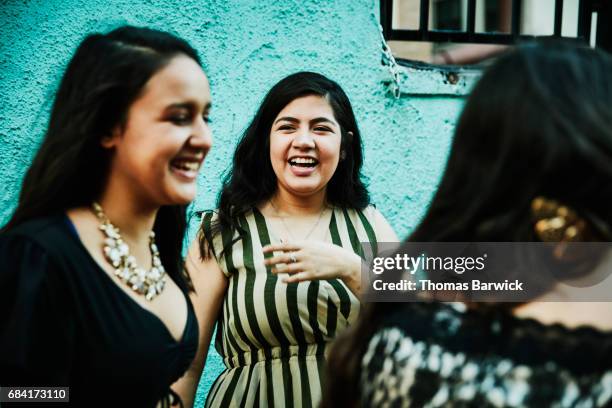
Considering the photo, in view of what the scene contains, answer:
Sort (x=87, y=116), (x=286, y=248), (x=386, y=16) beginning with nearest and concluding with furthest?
(x=87, y=116) → (x=286, y=248) → (x=386, y=16)

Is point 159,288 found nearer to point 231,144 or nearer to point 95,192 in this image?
point 95,192

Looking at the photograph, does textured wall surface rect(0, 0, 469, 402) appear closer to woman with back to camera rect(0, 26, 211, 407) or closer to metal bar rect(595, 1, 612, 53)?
metal bar rect(595, 1, 612, 53)

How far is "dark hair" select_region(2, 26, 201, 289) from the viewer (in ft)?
5.07

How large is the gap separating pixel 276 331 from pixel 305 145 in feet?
2.14

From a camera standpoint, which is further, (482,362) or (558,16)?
(558,16)

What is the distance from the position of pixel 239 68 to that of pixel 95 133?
1729 mm

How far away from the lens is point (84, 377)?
4.80 feet

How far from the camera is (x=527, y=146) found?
1189 millimetres

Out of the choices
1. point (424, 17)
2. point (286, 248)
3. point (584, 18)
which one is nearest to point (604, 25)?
point (584, 18)

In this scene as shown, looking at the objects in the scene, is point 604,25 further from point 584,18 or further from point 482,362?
point 482,362

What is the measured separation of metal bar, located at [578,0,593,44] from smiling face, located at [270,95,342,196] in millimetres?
1779

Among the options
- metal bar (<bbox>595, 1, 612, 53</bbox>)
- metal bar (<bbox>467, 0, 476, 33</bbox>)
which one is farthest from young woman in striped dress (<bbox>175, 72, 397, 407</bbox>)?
metal bar (<bbox>595, 1, 612, 53</bbox>)

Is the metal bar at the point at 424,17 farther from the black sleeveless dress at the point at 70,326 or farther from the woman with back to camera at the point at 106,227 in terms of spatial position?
the black sleeveless dress at the point at 70,326

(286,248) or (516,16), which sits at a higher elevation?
(516,16)
